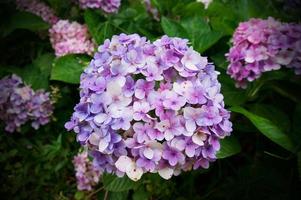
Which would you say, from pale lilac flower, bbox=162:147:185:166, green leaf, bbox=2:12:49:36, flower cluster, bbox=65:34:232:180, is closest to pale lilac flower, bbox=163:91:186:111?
flower cluster, bbox=65:34:232:180

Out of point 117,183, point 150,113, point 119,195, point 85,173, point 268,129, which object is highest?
point 150,113

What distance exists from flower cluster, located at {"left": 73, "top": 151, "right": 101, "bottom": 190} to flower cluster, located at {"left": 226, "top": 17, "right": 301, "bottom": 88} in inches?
28.5

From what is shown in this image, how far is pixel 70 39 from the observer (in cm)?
215

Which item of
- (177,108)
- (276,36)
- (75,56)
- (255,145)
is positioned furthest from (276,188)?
(75,56)

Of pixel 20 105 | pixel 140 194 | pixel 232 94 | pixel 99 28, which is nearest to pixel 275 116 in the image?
pixel 232 94

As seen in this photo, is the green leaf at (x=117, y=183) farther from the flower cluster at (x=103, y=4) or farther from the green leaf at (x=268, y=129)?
the flower cluster at (x=103, y=4)

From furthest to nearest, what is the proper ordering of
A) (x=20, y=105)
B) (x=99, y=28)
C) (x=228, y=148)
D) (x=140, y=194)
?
1. (x=20, y=105)
2. (x=99, y=28)
3. (x=140, y=194)
4. (x=228, y=148)

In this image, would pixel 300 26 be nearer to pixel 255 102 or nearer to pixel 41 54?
pixel 255 102

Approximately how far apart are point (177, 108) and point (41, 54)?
141cm

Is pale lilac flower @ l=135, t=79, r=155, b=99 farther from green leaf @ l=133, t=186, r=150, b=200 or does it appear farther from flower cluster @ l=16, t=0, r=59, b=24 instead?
flower cluster @ l=16, t=0, r=59, b=24

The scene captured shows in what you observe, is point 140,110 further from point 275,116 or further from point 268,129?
point 275,116

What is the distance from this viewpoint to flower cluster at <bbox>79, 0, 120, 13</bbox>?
7.06 feet

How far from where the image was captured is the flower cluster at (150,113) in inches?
45.4

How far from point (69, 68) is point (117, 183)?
2.12ft
